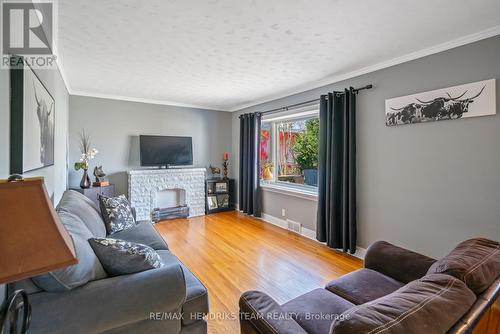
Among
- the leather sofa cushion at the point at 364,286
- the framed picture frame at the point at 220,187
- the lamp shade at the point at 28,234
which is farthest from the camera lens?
the framed picture frame at the point at 220,187

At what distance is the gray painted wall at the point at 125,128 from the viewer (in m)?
4.32

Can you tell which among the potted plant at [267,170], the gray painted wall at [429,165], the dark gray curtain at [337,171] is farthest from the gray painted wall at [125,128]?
the gray painted wall at [429,165]

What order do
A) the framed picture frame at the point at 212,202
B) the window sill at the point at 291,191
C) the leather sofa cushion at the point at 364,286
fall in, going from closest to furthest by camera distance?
the leather sofa cushion at the point at 364,286 < the window sill at the point at 291,191 < the framed picture frame at the point at 212,202

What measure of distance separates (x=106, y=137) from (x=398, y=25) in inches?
183

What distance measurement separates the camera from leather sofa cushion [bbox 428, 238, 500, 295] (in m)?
1.03

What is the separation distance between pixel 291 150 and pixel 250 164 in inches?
35.2

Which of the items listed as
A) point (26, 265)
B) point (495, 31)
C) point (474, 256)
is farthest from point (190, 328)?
point (495, 31)

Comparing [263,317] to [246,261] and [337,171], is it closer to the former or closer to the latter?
[246,261]

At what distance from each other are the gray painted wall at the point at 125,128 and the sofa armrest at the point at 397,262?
14.1 feet

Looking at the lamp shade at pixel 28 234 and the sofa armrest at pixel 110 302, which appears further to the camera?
the sofa armrest at pixel 110 302

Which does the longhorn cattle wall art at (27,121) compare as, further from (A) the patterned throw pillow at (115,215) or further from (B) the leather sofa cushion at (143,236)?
(B) the leather sofa cushion at (143,236)

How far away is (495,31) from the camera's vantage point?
81.4 inches

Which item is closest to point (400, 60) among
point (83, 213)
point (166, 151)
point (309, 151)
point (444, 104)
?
point (444, 104)

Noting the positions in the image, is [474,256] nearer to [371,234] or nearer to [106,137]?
[371,234]
